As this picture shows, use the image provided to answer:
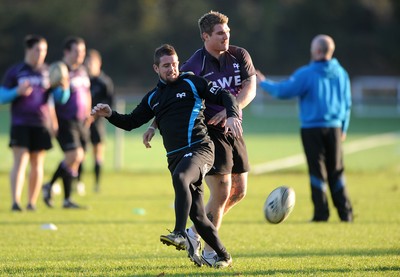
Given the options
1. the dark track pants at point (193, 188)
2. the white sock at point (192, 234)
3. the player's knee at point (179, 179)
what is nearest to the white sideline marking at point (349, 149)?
the white sock at point (192, 234)

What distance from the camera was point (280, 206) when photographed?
784cm

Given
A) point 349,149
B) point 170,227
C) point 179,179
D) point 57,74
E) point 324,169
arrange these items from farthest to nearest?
point 349,149, point 57,74, point 324,169, point 170,227, point 179,179

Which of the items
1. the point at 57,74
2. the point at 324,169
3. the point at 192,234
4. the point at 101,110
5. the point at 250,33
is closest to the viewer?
the point at 101,110

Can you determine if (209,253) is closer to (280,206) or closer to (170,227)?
(280,206)

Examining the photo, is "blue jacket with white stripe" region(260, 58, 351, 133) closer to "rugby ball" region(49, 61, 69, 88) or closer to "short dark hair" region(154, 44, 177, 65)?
"rugby ball" region(49, 61, 69, 88)

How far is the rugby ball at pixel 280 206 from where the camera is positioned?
7829 millimetres

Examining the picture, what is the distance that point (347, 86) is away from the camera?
11.7 m

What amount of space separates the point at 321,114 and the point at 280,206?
3.81 meters

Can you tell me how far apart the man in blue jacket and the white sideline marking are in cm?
683

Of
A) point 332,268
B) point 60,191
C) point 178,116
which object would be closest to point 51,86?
point 60,191

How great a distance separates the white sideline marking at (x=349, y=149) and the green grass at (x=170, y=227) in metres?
0.76

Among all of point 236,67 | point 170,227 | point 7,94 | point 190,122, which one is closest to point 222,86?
point 236,67

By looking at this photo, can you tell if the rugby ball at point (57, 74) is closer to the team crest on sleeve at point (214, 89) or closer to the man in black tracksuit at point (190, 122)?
the man in black tracksuit at point (190, 122)

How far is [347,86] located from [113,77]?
4176 centimetres
